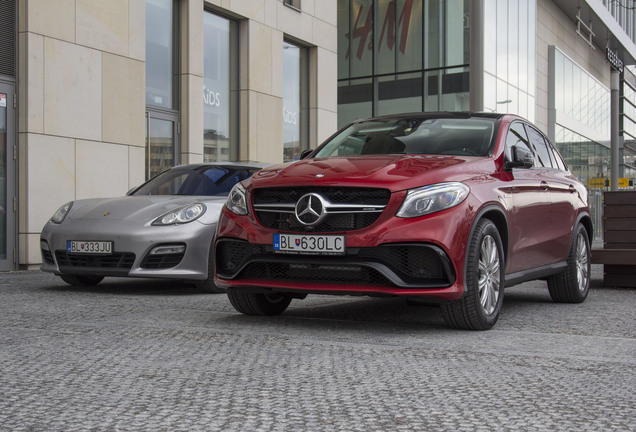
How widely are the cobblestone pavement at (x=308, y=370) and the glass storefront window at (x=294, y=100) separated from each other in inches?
480

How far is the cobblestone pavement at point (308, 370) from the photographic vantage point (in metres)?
3.18

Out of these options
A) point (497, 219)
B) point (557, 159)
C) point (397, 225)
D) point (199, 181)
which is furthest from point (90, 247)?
point (557, 159)

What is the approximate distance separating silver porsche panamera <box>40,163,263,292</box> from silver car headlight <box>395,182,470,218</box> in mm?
3045

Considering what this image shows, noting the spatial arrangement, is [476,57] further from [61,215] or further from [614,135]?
[614,135]

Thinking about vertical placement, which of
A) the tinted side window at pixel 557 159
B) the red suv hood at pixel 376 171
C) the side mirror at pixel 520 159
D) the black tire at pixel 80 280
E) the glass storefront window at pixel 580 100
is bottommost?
the black tire at pixel 80 280

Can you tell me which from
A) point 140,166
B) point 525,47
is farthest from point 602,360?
point 525,47

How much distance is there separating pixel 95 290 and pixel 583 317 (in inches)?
180

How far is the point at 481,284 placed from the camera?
561 centimetres

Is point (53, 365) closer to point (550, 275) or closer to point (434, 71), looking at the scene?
point (550, 275)

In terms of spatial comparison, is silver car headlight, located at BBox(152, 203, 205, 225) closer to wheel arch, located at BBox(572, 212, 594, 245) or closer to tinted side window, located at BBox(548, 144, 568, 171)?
tinted side window, located at BBox(548, 144, 568, 171)

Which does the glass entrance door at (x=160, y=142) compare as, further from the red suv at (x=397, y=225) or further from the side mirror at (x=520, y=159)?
the side mirror at (x=520, y=159)

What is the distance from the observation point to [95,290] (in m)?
8.39

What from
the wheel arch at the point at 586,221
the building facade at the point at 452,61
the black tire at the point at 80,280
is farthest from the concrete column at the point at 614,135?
the black tire at the point at 80,280

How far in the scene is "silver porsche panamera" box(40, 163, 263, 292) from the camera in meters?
7.73
